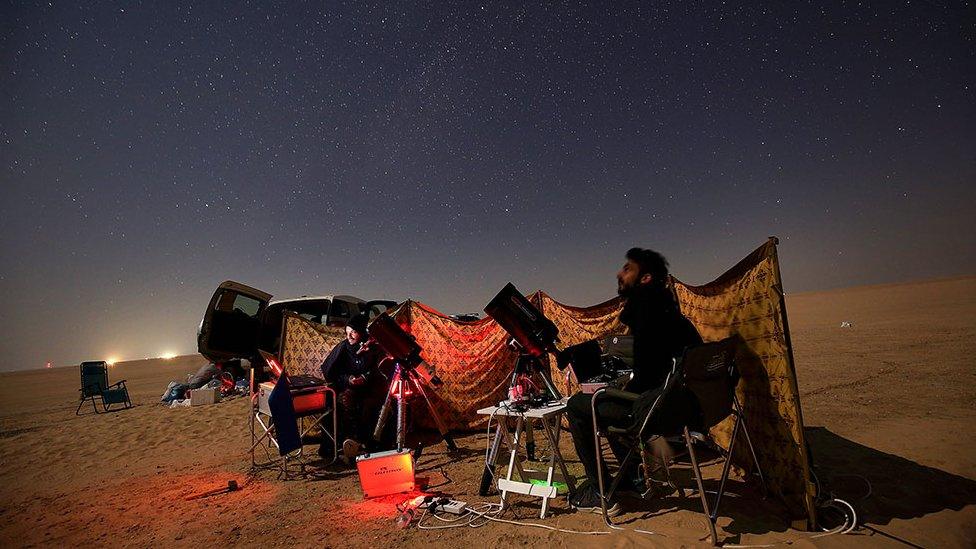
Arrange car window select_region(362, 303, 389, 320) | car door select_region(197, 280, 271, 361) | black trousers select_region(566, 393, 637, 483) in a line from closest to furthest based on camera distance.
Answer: black trousers select_region(566, 393, 637, 483) < car door select_region(197, 280, 271, 361) < car window select_region(362, 303, 389, 320)

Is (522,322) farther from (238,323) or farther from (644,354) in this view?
(238,323)

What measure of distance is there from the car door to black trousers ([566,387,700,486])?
252 inches

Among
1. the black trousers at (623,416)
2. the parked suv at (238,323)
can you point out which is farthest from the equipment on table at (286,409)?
the black trousers at (623,416)

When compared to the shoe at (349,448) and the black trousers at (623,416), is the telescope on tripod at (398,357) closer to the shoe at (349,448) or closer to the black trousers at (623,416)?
the shoe at (349,448)


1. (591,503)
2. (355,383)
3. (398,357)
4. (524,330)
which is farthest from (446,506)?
(355,383)

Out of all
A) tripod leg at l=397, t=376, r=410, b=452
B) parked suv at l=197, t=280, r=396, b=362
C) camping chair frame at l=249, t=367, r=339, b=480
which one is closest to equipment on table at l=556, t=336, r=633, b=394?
tripod leg at l=397, t=376, r=410, b=452

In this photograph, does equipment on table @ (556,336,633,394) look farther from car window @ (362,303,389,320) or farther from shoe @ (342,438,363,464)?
car window @ (362,303,389,320)

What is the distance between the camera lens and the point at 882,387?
677cm

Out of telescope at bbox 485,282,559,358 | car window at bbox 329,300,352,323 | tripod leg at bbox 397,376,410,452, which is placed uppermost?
car window at bbox 329,300,352,323

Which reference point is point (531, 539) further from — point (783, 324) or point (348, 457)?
point (348, 457)

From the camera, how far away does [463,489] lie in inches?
172

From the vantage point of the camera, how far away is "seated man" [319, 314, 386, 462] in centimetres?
592

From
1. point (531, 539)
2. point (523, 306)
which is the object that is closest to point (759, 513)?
point (531, 539)

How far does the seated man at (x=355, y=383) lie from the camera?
592cm
